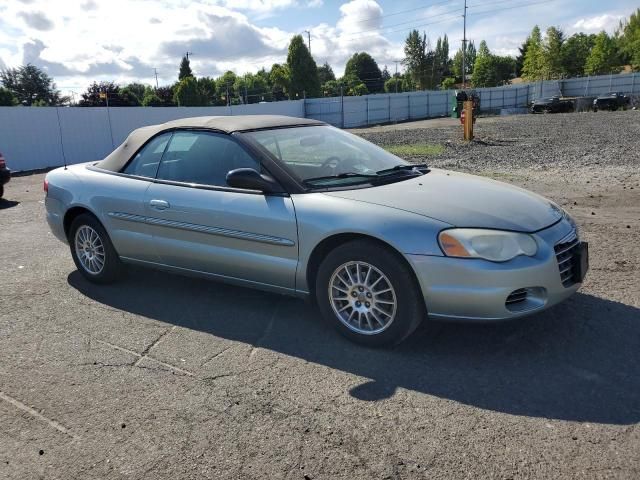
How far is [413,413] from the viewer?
2992 millimetres

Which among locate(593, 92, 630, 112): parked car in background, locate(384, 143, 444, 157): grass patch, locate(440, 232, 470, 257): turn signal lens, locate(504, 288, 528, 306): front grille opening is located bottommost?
locate(384, 143, 444, 157): grass patch

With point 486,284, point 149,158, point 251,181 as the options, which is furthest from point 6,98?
point 486,284

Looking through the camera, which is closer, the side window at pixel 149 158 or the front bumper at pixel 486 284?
the front bumper at pixel 486 284

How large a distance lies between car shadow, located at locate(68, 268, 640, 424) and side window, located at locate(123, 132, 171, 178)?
1089 millimetres

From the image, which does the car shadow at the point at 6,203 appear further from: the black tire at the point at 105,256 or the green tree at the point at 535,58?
the green tree at the point at 535,58

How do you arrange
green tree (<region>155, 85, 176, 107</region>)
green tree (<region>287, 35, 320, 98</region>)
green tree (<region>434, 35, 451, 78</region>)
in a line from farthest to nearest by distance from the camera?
green tree (<region>434, 35, 451, 78</region>), green tree (<region>155, 85, 176, 107</region>), green tree (<region>287, 35, 320, 98</region>)

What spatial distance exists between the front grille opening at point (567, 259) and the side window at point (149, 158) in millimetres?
3220

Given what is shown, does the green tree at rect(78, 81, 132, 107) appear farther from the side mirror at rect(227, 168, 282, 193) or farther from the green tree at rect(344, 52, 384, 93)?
the green tree at rect(344, 52, 384, 93)

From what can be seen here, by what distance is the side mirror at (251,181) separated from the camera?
3951 mm

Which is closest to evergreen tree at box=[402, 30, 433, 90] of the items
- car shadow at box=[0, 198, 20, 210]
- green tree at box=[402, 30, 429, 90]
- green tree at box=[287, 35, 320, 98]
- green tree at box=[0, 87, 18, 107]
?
green tree at box=[402, 30, 429, 90]

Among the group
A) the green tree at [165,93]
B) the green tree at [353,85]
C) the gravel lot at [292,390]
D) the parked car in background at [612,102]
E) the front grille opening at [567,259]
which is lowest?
the gravel lot at [292,390]

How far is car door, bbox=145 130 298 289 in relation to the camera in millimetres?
4000

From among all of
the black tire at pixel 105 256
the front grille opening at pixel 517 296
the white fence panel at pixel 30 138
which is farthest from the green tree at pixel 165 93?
the front grille opening at pixel 517 296

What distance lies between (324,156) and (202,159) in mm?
987
